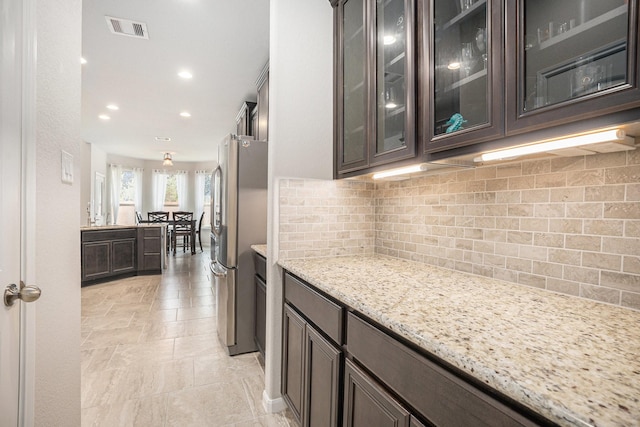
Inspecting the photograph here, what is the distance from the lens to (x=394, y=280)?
1282 mm

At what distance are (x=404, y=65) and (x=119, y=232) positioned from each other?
5537mm

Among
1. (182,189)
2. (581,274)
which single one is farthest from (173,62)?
(182,189)

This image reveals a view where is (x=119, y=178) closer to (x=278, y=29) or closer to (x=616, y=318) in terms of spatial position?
(x=278, y=29)

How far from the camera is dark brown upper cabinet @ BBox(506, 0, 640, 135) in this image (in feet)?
2.26

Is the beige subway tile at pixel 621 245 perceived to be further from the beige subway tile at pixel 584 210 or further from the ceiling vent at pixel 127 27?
the ceiling vent at pixel 127 27

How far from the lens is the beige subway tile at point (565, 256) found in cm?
104

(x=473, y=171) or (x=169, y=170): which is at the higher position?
(x=169, y=170)

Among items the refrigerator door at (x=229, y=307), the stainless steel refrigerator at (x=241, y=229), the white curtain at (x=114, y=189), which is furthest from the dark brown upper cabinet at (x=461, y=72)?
the white curtain at (x=114, y=189)

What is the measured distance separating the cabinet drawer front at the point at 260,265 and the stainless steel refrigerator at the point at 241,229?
2.1 inches

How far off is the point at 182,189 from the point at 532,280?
→ 1064cm

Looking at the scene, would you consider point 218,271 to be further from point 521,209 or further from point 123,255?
point 123,255

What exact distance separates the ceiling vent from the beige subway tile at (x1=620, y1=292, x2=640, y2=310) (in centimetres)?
351

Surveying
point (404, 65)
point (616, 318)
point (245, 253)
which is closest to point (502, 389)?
point (616, 318)

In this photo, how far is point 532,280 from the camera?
1.17 meters
